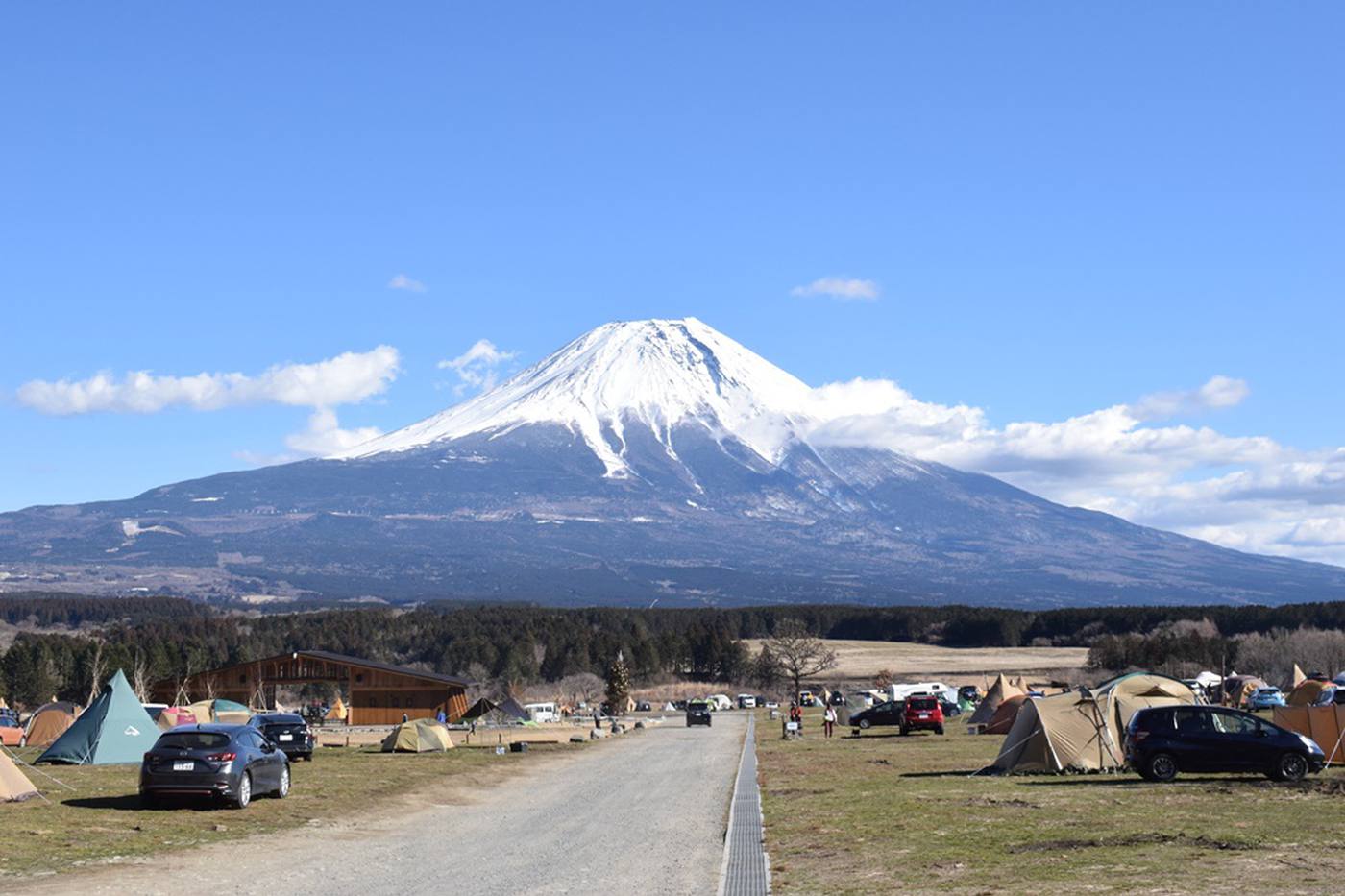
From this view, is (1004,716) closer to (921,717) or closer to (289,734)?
(921,717)

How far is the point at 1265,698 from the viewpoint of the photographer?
2377 inches

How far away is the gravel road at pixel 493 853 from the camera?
1566 cm

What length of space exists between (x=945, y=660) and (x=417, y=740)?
101 m

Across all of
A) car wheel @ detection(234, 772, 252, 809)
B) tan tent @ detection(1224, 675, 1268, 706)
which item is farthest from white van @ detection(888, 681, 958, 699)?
car wheel @ detection(234, 772, 252, 809)

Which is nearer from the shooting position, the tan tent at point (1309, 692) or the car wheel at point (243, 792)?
the car wheel at point (243, 792)

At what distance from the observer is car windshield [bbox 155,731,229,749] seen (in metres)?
23.4

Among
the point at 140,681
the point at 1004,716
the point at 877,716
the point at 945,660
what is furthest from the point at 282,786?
the point at 945,660

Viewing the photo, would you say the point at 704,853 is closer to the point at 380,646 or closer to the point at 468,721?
the point at 468,721

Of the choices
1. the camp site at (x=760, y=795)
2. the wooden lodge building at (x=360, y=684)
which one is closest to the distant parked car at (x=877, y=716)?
the camp site at (x=760, y=795)

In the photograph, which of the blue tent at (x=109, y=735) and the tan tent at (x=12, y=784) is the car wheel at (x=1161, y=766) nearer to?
the tan tent at (x=12, y=784)

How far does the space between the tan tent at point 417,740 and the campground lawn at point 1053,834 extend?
669 inches

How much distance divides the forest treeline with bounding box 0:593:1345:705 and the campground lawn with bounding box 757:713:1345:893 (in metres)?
75.9

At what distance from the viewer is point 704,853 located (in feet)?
60.5

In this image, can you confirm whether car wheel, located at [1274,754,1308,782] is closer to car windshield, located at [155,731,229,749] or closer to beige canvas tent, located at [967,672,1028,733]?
car windshield, located at [155,731,229,749]
